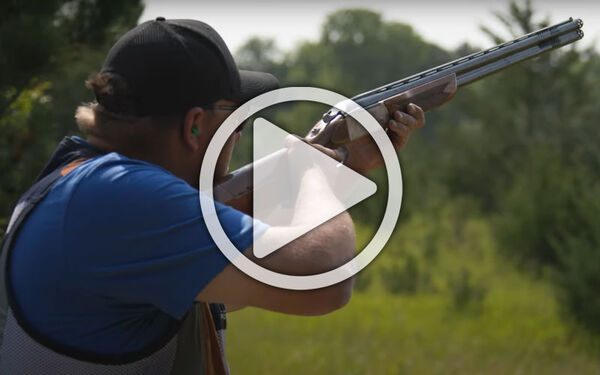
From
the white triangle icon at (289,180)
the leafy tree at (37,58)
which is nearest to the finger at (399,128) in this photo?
the white triangle icon at (289,180)

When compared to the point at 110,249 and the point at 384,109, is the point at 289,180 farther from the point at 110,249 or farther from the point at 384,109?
the point at 384,109

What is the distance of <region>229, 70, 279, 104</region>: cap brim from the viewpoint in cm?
200

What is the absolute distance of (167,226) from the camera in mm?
1623

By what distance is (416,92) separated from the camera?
9.61 feet

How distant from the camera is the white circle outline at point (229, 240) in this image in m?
1.65

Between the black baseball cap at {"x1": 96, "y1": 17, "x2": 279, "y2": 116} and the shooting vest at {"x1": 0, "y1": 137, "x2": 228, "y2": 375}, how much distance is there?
0.67 ft

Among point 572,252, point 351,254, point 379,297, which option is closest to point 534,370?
point 572,252

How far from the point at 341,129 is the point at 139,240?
1.09 metres

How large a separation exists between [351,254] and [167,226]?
443 mm

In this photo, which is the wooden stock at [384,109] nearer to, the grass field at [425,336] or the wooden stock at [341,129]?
the wooden stock at [341,129]

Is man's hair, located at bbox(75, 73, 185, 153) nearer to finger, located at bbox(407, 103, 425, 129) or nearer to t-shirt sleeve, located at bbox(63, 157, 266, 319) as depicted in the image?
t-shirt sleeve, located at bbox(63, 157, 266, 319)

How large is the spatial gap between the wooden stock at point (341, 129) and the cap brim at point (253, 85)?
0.68 feet

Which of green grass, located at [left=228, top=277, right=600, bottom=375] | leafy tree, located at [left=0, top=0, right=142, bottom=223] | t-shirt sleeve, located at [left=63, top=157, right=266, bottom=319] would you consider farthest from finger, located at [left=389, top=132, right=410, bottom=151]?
green grass, located at [left=228, top=277, right=600, bottom=375]

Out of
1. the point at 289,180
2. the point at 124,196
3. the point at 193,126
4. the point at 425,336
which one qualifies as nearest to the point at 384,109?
the point at 289,180
